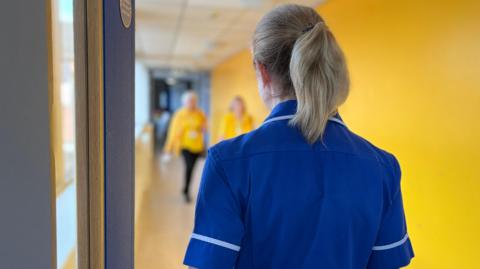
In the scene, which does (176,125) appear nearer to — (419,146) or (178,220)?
(178,220)

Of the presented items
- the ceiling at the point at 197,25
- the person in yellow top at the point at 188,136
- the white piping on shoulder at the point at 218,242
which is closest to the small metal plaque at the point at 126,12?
the white piping on shoulder at the point at 218,242

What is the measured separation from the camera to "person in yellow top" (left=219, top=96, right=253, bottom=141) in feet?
17.9

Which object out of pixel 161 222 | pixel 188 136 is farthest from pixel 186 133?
pixel 161 222

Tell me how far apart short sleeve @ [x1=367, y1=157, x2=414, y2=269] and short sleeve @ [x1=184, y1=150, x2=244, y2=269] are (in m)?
0.38

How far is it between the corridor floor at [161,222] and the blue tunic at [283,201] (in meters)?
2.46

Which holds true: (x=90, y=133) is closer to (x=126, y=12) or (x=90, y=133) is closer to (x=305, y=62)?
(x=126, y=12)

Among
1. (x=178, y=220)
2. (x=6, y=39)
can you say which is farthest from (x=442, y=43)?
(x=178, y=220)

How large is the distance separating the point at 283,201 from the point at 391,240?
1.14 feet

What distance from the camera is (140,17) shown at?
4.73 m

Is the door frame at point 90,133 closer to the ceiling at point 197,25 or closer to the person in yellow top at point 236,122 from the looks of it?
the ceiling at point 197,25

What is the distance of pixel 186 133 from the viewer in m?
5.24

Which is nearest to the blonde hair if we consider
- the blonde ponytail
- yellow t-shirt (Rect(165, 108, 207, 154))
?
the blonde ponytail

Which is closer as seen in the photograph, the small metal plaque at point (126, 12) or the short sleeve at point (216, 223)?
the short sleeve at point (216, 223)

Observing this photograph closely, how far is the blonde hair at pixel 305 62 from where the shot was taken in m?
0.87
